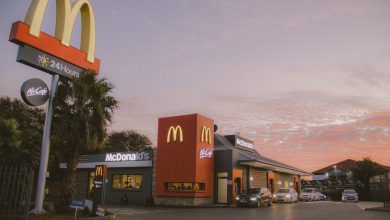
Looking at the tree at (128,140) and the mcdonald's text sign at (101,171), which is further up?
the tree at (128,140)

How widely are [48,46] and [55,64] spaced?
0.94 meters

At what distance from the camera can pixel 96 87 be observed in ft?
61.5

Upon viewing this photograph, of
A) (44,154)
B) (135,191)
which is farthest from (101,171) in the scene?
(135,191)

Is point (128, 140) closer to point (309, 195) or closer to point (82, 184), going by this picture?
point (82, 184)

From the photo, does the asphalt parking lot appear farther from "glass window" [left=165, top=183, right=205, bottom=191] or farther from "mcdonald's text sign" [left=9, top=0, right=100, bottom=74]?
"mcdonald's text sign" [left=9, top=0, right=100, bottom=74]

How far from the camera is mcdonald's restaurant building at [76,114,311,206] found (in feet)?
95.8

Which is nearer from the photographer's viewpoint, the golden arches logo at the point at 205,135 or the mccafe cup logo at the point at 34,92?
the mccafe cup logo at the point at 34,92

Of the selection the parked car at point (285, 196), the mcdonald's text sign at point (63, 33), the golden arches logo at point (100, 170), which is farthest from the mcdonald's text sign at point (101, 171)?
the parked car at point (285, 196)

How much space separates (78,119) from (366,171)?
1921 inches

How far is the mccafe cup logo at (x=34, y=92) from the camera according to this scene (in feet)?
54.0

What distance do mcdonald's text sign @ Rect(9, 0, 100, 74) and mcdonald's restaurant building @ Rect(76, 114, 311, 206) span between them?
1100cm

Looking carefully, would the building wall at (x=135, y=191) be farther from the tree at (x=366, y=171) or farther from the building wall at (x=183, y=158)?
the tree at (x=366, y=171)

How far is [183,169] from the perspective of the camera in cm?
2936

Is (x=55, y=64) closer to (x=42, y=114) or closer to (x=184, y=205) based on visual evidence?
(x=184, y=205)
